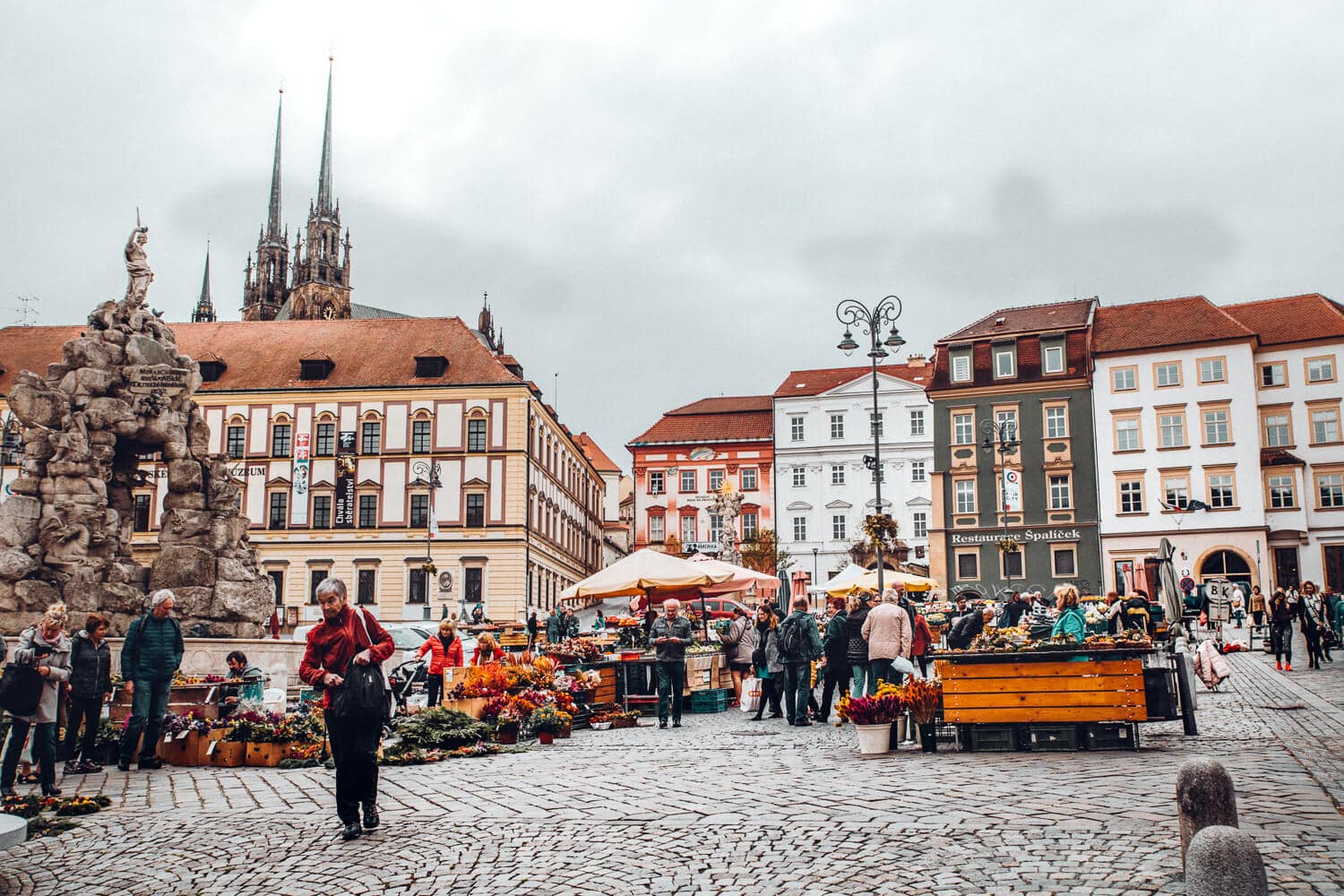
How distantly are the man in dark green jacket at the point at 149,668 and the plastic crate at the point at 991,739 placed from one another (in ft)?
26.2

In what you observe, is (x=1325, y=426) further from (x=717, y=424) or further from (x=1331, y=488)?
(x=717, y=424)

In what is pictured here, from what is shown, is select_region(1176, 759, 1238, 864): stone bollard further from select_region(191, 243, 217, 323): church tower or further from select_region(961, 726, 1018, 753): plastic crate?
select_region(191, 243, 217, 323): church tower

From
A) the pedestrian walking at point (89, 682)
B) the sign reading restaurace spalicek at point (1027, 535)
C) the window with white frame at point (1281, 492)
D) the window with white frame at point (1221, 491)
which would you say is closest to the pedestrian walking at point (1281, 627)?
the pedestrian walking at point (89, 682)

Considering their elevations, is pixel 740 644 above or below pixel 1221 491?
below

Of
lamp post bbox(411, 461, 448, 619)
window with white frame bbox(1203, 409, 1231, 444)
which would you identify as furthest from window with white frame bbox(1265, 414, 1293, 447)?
lamp post bbox(411, 461, 448, 619)

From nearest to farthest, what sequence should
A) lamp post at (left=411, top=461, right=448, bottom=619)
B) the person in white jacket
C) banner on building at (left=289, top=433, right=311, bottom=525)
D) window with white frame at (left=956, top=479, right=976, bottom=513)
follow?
the person in white jacket → lamp post at (left=411, top=461, right=448, bottom=619) → window with white frame at (left=956, top=479, right=976, bottom=513) → banner on building at (left=289, top=433, right=311, bottom=525)

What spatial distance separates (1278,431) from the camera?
54219mm

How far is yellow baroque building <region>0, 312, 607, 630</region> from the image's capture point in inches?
2327

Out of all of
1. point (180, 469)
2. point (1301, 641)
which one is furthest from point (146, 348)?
point (1301, 641)

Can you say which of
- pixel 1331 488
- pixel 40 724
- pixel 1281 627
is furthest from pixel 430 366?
pixel 40 724

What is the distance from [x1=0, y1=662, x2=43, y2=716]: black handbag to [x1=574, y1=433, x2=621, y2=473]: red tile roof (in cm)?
10098

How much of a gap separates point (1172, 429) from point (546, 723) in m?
46.5

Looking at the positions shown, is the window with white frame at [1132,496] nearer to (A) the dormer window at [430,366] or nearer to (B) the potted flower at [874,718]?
(A) the dormer window at [430,366]

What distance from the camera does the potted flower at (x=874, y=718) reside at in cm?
1171
